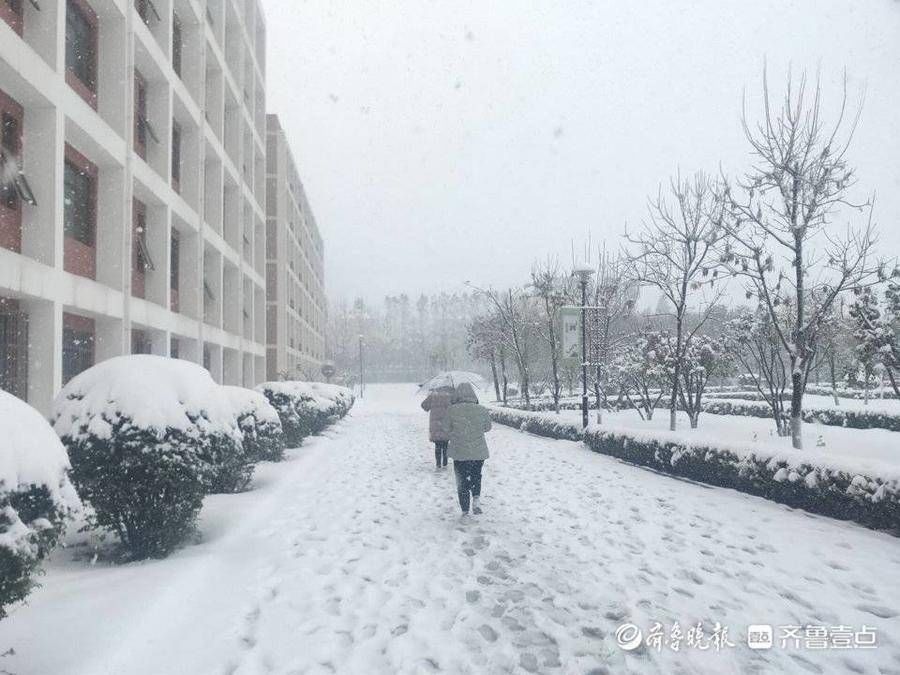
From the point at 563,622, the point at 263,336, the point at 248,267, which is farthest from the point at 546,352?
the point at 563,622

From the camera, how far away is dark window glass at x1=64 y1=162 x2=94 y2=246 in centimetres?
1133

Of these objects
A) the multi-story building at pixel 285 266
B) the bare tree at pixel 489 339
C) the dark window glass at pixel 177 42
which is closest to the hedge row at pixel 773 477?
the dark window glass at pixel 177 42

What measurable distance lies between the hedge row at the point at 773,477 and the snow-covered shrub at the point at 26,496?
23.8 feet

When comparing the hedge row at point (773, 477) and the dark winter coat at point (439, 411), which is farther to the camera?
the dark winter coat at point (439, 411)

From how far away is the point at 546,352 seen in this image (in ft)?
150

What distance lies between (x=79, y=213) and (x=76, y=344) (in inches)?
104

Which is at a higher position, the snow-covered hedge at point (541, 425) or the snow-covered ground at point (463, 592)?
the snow-covered ground at point (463, 592)

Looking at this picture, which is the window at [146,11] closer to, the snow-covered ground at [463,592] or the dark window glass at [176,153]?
the dark window glass at [176,153]

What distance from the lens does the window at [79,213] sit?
11180 millimetres

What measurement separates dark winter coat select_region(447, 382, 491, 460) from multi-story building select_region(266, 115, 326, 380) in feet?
82.4

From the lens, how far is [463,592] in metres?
4.50

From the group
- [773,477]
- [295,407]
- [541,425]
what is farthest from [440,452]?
[541,425]

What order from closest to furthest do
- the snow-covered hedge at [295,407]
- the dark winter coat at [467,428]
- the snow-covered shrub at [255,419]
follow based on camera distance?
the dark winter coat at [467,428], the snow-covered shrub at [255,419], the snow-covered hedge at [295,407]

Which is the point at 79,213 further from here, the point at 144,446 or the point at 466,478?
the point at 466,478
